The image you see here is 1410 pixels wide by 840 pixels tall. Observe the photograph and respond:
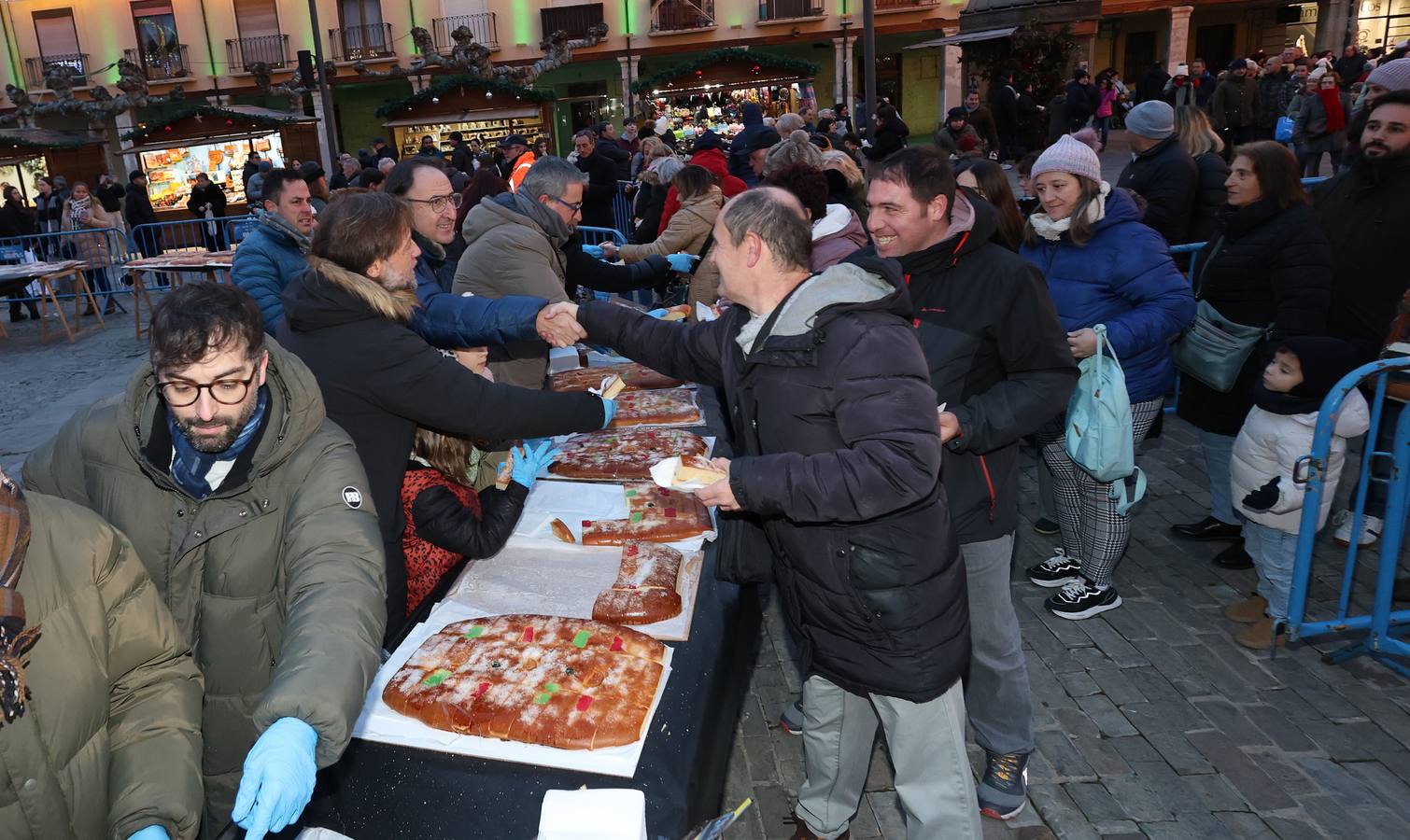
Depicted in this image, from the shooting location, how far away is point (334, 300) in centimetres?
258

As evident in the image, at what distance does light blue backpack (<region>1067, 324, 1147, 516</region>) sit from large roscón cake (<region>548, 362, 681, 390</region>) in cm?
Result: 202

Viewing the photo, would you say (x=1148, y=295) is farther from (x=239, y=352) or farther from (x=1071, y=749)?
(x=239, y=352)

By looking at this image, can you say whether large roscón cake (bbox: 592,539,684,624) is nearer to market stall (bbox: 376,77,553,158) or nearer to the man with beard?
the man with beard

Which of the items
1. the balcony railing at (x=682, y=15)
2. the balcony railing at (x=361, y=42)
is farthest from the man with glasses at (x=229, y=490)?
the balcony railing at (x=361, y=42)

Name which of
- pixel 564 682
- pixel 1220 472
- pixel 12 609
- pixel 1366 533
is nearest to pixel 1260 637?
pixel 1220 472

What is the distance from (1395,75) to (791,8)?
1088 inches

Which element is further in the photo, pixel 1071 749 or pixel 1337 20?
pixel 1337 20

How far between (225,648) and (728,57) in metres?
25.7

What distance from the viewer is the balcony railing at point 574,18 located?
2936 centimetres

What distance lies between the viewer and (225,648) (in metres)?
2.05

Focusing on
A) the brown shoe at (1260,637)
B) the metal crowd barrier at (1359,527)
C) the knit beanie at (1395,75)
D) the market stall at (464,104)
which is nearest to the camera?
the metal crowd barrier at (1359,527)

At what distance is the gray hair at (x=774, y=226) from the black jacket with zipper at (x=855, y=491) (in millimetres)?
121

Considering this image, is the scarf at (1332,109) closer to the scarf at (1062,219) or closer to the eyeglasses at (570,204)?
the scarf at (1062,219)

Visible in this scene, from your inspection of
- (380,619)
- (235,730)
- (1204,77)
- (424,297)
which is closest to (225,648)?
(235,730)
